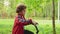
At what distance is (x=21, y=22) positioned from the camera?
350 cm

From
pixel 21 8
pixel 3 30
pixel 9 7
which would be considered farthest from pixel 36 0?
pixel 9 7

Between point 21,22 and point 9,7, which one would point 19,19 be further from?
point 9,7

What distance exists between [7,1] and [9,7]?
0.72m

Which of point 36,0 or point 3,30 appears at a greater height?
point 36,0

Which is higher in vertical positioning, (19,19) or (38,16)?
(19,19)

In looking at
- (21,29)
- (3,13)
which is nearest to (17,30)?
(21,29)

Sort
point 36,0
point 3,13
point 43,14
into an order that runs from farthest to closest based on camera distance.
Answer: point 43,14, point 3,13, point 36,0

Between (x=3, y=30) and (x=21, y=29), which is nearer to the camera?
(x=21, y=29)

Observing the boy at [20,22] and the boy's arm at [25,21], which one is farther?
the boy at [20,22]

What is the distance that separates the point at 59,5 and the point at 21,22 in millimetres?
11322

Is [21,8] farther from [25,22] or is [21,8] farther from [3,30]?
[3,30]

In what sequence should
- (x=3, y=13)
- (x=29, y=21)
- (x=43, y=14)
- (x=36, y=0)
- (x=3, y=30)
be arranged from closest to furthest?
1. (x=29, y=21)
2. (x=36, y=0)
3. (x=3, y=30)
4. (x=3, y=13)
5. (x=43, y=14)

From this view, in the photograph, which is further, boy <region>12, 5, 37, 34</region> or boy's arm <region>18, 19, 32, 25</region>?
boy <region>12, 5, 37, 34</region>

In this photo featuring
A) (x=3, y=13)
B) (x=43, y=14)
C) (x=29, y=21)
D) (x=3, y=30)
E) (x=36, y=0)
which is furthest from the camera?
(x=43, y=14)
